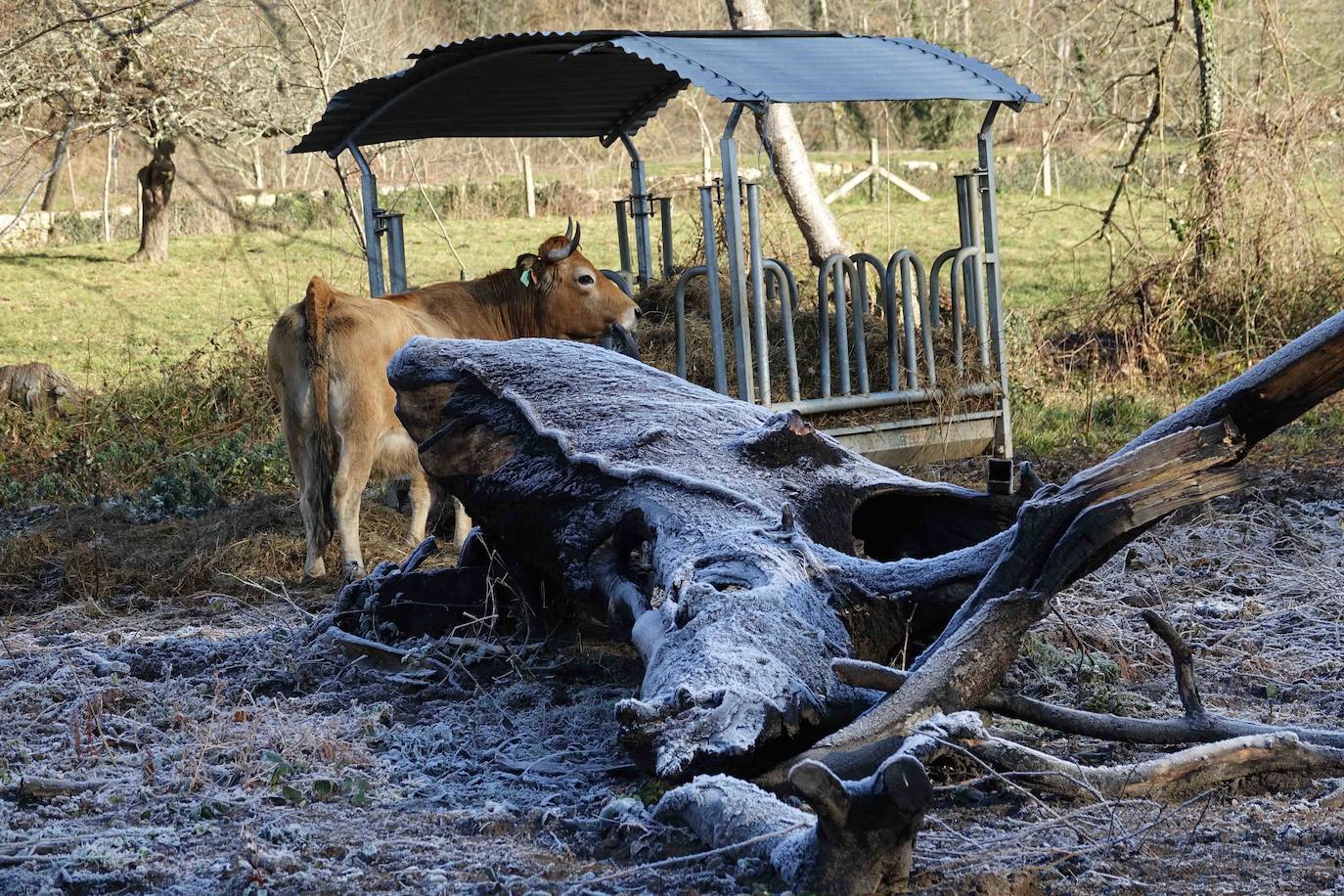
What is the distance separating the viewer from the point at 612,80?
861cm

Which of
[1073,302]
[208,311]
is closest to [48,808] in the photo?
[1073,302]

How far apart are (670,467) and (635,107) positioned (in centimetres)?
551

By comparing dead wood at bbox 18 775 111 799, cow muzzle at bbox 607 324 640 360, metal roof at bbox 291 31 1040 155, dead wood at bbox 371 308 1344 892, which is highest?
metal roof at bbox 291 31 1040 155

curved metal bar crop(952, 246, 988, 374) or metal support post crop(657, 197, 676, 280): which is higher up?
metal support post crop(657, 197, 676, 280)

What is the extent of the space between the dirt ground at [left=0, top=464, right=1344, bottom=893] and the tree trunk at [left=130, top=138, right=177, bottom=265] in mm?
16306

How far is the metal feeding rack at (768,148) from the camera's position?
7293 millimetres

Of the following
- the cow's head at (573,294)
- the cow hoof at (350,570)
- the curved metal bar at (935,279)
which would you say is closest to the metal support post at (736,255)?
the cow's head at (573,294)

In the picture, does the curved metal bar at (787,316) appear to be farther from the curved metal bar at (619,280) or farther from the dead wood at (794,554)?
the dead wood at (794,554)

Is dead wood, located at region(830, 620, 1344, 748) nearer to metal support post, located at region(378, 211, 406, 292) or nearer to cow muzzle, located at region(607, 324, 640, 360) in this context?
cow muzzle, located at region(607, 324, 640, 360)

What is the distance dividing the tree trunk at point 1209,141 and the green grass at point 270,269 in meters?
1.57

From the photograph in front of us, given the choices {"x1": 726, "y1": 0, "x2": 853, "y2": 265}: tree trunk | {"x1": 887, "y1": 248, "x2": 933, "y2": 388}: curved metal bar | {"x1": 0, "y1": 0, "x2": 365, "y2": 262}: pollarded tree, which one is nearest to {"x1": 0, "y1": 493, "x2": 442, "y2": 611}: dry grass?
{"x1": 887, "y1": 248, "x2": 933, "y2": 388}: curved metal bar

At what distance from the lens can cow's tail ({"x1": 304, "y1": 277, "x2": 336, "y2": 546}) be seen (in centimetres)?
652

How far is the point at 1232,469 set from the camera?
301cm

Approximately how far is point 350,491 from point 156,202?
16.0 metres
